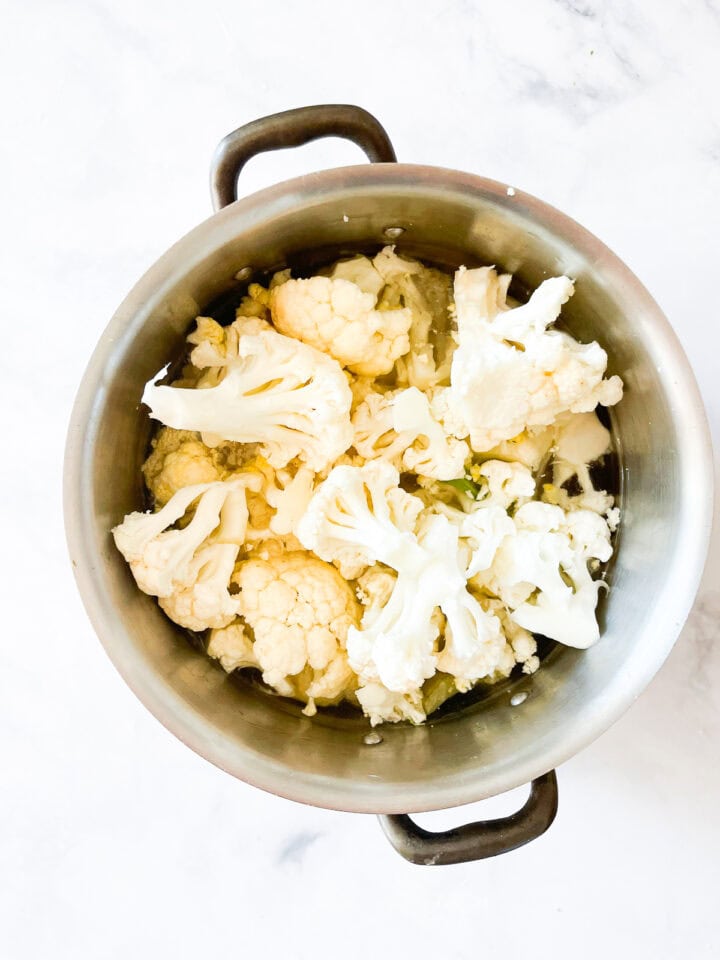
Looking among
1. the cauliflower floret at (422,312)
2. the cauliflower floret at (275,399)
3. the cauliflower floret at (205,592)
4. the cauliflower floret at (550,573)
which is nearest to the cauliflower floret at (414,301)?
the cauliflower floret at (422,312)

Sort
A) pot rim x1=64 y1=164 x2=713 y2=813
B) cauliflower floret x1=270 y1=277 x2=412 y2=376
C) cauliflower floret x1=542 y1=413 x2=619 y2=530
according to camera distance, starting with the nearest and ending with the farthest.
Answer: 1. pot rim x1=64 y1=164 x2=713 y2=813
2. cauliflower floret x1=270 y1=277 x2=412 y2=376
3. cauliflower floret x1=542 y1=413 x2=619 y2=530

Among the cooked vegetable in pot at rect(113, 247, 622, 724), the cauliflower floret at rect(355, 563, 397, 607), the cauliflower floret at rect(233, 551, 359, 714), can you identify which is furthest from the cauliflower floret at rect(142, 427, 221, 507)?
the cauliflower floret at rect(355, 563, 397, 607)

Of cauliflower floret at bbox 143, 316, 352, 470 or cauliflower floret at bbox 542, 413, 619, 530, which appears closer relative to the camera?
cauliflower floret at bbox 143, 316, 352, 470

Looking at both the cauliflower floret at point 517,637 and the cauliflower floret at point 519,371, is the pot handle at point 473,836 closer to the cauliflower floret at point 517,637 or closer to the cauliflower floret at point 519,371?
the cauliflower floret at point 517,637

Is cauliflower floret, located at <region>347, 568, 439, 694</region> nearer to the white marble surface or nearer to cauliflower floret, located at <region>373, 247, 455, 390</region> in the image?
cauliflower floret, located at <region>373, 247, 455, 390</region>

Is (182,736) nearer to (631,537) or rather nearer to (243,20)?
(631,537)

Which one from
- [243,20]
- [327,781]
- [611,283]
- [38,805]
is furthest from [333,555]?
[243,20]

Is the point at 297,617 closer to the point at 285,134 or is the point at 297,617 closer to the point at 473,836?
the point at 473,836
